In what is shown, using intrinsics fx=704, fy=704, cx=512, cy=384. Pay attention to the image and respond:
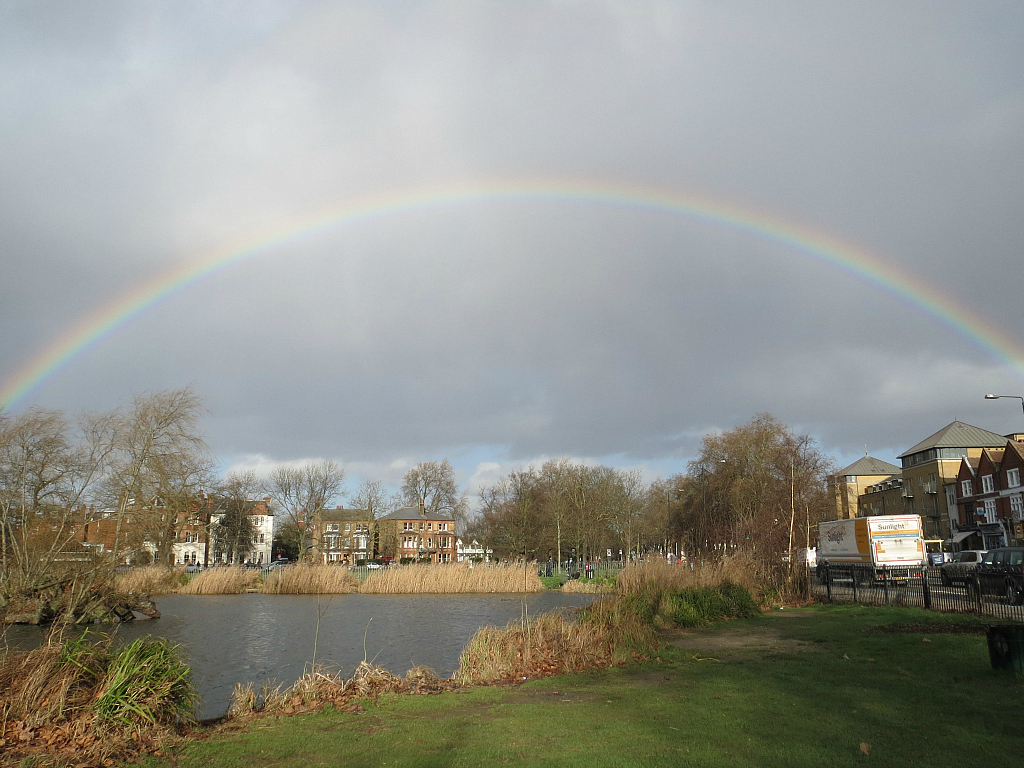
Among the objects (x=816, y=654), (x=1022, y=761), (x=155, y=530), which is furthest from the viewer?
(x=155, y=530)

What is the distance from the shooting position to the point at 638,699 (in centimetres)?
1009

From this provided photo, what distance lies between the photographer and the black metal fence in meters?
18.1

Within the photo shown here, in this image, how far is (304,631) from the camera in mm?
26141

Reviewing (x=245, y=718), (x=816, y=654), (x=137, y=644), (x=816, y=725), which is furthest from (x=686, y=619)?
(x=137, y=644)

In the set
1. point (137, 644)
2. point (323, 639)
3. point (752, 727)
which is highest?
point (137, 644)

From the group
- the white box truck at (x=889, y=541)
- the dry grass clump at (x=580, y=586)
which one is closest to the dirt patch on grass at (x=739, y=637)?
the white box truck at (x=889, y=541)

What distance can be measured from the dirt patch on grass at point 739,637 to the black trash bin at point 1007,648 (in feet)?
14.0

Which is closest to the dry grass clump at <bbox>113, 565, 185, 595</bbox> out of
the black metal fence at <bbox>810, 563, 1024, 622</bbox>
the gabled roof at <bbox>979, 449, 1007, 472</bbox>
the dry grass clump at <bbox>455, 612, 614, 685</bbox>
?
the dry grass clump at <bbox>455, 612, 614, 685</bbox>

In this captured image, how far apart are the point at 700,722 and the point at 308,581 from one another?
40139mm

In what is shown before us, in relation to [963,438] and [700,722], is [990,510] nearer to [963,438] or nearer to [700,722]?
[963,438]

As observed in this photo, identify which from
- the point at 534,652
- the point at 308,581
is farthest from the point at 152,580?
the point at 534,652

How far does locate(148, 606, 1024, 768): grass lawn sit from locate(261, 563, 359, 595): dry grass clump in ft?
110

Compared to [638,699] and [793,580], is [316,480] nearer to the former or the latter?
[793,580]

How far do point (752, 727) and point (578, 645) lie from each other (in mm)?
6302
